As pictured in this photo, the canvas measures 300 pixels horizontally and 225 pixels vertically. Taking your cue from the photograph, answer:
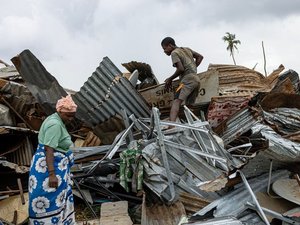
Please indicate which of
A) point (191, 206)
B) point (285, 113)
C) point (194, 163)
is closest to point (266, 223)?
point (191, 206)

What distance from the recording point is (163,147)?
527 cm

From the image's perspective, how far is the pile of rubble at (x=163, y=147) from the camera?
4.79 m

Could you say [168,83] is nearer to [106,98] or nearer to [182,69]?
[182,69]

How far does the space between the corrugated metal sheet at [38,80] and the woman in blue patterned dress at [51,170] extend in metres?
2.56

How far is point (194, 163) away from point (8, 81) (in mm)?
3387

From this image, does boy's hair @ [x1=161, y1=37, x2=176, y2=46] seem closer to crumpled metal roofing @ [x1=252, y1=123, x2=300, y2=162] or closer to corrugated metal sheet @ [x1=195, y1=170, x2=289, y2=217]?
crumpled metal roofing @ [x1=252, y1=123, x2=300, y2=162]

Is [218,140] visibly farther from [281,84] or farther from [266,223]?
[281,84]

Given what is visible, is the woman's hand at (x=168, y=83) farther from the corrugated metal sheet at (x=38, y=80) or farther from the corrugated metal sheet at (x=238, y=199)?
the corrugated metal sheet at (x=238, y=199)

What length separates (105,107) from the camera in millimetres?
7242

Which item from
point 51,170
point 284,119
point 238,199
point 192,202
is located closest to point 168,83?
point 284,119

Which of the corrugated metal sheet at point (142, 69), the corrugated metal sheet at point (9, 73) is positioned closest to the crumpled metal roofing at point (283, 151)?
the corrugated metal sheet at point (142, 69)

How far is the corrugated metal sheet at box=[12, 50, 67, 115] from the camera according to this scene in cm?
679

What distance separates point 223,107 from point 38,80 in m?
2.94

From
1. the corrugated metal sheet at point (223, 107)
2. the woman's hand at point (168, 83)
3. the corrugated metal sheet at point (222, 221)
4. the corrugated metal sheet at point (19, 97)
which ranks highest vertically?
the corrugated metal sheet at point (19, 97)
